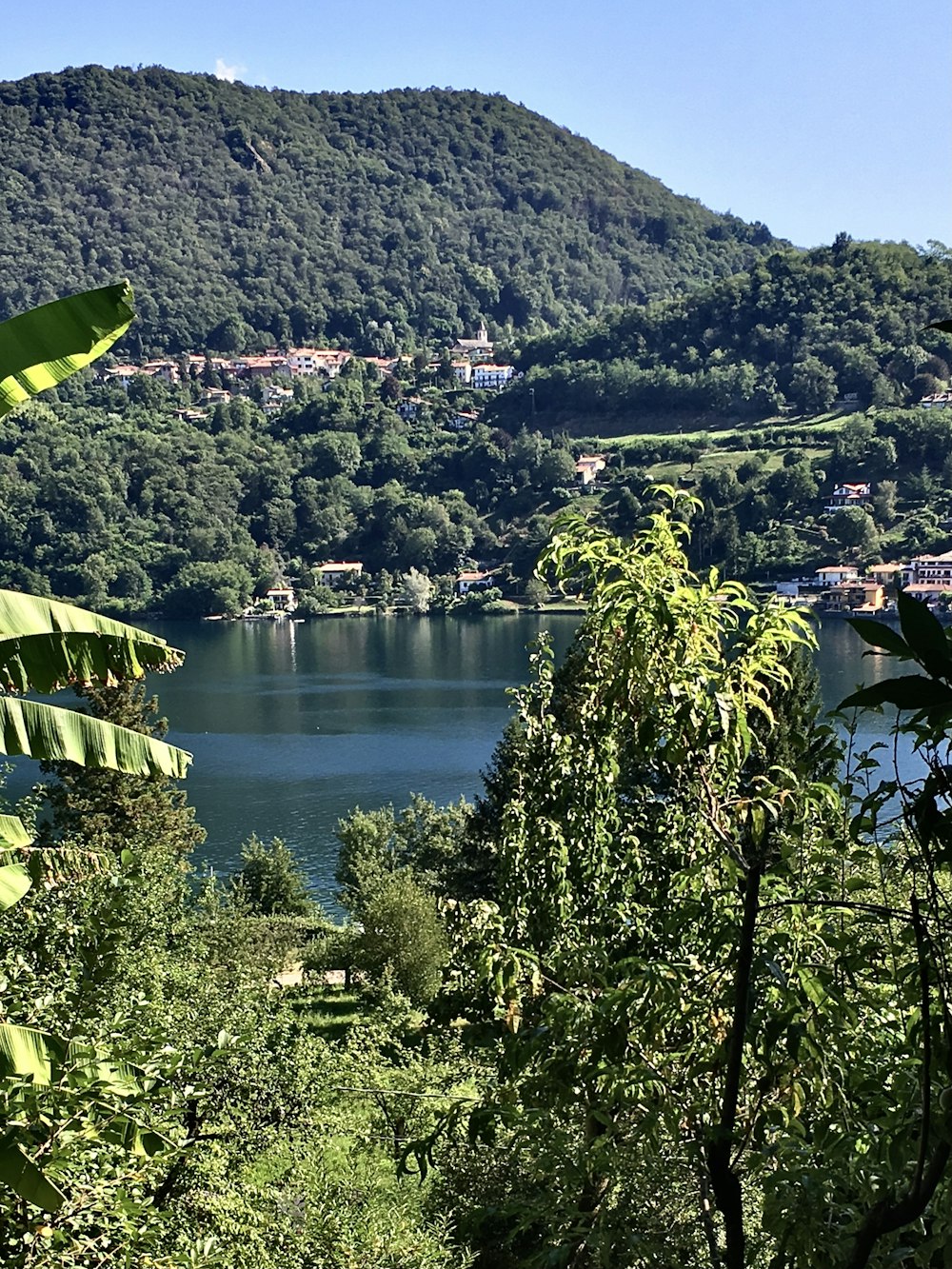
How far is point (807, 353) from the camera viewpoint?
94.2m

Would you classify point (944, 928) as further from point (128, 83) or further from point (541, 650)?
point (128, 83)

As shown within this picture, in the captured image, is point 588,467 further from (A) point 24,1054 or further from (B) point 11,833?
(A) point 24,1054

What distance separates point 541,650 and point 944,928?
6.92ft

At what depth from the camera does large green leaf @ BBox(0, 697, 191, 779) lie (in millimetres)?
2854

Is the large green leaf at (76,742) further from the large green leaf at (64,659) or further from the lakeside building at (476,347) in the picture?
the lakeside building at (476,347)

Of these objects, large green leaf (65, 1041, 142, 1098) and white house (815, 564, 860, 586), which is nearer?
large green leaf (65, 1041, 142, 1098)

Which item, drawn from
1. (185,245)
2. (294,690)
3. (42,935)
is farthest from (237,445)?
(42,935)

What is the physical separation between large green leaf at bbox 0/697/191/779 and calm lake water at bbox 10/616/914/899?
21640mm

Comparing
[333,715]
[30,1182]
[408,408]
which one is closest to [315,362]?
[408,408]

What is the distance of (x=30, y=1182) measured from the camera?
8.57 ft

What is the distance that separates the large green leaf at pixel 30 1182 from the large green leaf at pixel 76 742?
81cm

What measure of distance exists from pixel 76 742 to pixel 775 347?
100m

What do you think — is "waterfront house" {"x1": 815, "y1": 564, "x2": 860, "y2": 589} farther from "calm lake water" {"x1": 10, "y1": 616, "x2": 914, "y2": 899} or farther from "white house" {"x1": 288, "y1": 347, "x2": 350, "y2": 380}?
"white house" {"x1": 288, "y1": 347, "x2": 350, "y2": 380}

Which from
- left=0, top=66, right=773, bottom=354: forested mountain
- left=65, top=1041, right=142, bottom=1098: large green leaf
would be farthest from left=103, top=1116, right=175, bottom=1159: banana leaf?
left=0, top=66, right=773, bottom=354: forested mountain
